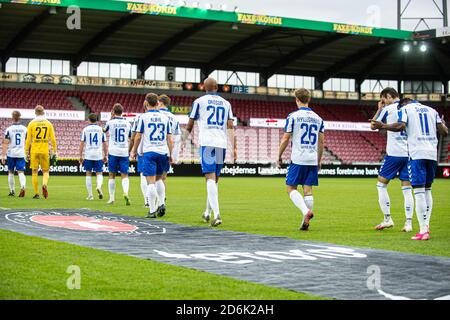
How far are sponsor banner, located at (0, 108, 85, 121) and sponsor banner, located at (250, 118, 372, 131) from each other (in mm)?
13575

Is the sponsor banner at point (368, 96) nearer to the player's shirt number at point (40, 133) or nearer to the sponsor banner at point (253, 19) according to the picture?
the sponsor banner at point (253, 19)

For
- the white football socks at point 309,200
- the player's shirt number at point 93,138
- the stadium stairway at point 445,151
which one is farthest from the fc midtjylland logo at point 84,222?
the stadium stairway at point 445,151

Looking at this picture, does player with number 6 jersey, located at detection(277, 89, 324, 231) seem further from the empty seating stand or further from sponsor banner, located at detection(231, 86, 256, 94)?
sponsor banner, located at detection(231, 86, 256, 94)

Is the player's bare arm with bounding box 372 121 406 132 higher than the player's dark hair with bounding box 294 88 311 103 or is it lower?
lower

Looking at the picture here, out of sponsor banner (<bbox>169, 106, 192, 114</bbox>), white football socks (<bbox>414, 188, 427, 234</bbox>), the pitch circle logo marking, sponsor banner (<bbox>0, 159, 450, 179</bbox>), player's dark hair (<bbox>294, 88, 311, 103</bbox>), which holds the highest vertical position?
sponsor banner (<bbox>169, 106, 192, 114</bbox>)

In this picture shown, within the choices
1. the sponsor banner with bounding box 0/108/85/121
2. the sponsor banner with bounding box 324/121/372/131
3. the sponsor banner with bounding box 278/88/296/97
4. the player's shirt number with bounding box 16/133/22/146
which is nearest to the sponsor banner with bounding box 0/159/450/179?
the sponsor banner with bounding box 0/108/85/121

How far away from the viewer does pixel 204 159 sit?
12164 millimetres

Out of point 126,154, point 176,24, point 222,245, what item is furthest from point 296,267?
point 176,24

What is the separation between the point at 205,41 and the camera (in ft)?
163

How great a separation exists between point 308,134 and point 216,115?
5.48ft

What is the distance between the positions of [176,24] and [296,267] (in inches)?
1570

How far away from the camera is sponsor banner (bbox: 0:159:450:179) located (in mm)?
Answer: 42000

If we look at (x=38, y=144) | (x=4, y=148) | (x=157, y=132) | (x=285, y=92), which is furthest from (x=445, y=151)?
(x=157, y=132)

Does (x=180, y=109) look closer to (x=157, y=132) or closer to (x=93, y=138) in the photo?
(x=93, y=138)
